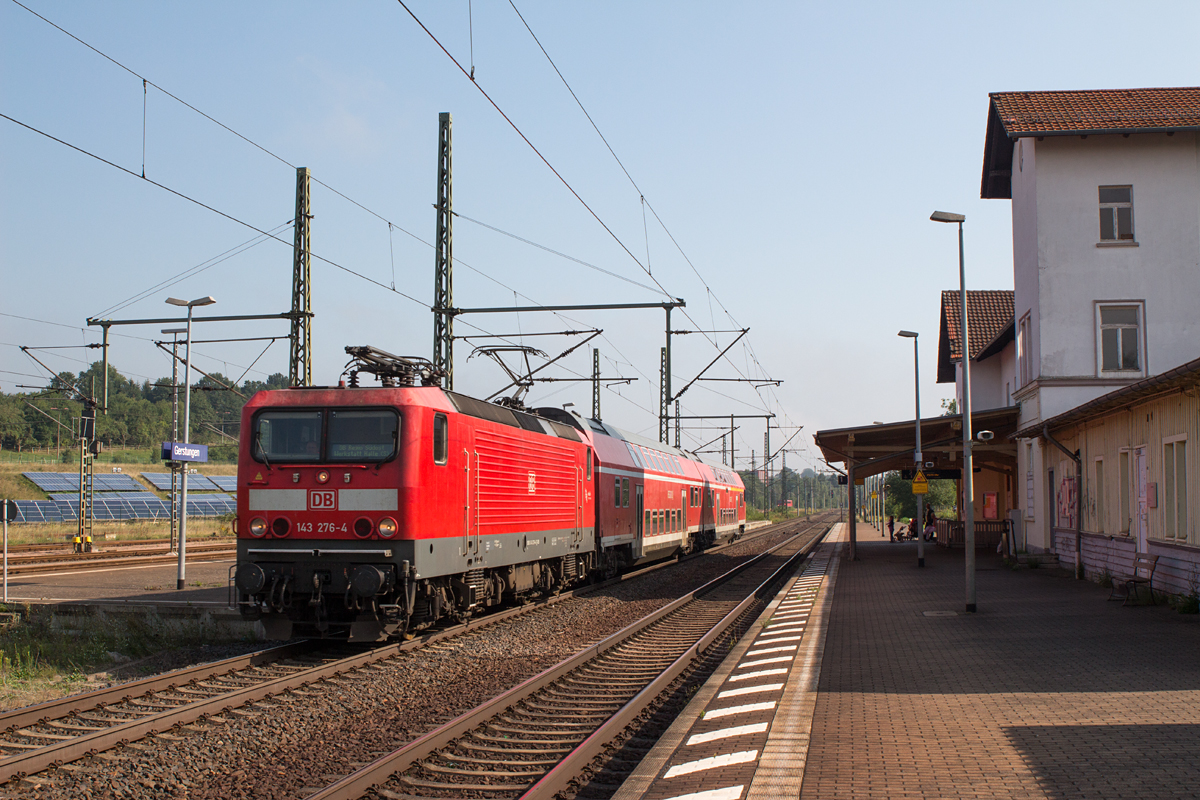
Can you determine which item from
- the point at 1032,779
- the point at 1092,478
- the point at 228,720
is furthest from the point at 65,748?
the point at 1092,478

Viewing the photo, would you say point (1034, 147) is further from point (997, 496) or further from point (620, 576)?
point (997, 496)

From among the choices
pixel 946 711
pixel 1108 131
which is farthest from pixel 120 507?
pixel 946 711

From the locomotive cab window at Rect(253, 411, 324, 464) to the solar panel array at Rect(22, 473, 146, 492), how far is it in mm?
49950

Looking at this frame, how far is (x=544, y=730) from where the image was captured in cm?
838

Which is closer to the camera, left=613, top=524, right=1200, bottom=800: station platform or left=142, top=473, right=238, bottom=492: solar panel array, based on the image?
left=613, top=524, right=1200, bottom=800: station platform

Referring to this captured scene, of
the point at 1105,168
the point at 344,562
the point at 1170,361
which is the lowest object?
the point at 344,562

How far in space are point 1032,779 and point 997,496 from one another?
37.0 metres

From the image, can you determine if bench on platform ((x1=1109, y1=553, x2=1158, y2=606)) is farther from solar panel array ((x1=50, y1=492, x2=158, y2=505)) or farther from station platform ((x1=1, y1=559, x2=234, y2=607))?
solar panel array ((x1=50, y1=492, x2=158, y2=505))

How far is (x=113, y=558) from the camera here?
85.0 ft

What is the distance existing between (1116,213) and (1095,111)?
2.66m

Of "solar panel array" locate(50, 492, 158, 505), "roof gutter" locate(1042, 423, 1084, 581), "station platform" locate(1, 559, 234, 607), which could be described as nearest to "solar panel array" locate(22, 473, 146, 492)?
"solar panel array" locate(50, 492, 158, 505)

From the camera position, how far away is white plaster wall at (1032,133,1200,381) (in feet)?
Result: 78.3

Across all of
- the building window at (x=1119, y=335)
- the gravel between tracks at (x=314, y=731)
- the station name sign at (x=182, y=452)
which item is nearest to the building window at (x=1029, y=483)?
the building window at (x=1119, y=335)

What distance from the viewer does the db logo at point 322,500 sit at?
11625 mm
